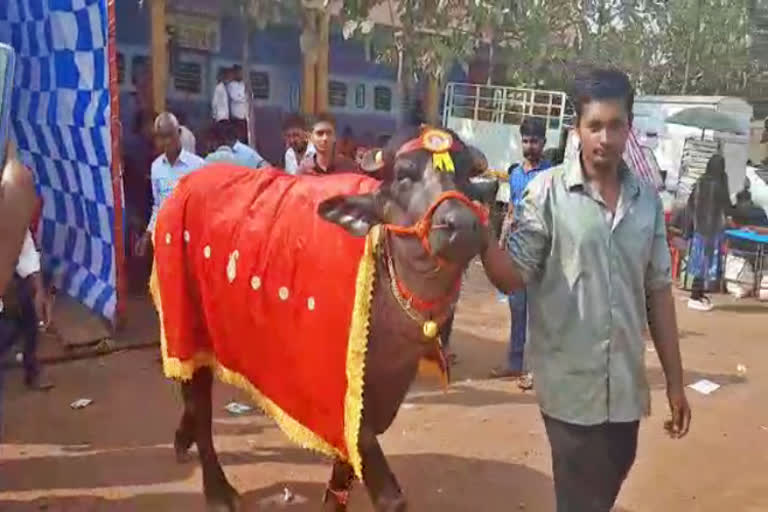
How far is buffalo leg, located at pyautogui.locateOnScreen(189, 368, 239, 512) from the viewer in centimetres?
366

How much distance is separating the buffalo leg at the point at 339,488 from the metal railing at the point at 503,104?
9326 mm

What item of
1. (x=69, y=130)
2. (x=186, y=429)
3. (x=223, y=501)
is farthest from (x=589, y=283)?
(x=69, y=130)

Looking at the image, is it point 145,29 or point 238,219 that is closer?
point 238,219

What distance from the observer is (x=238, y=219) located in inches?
137

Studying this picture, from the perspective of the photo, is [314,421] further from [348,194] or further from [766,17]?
[766,17]

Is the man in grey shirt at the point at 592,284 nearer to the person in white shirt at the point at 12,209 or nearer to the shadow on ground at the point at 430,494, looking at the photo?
the person in white shirt at the point at 12,209

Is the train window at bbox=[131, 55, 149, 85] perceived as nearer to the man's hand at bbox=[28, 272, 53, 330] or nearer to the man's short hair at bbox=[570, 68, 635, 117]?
the man's hand at bbox=[28, 272, 53, 330]

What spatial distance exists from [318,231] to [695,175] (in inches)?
445

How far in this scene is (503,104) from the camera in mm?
13227

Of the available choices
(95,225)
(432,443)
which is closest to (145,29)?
(95,225)

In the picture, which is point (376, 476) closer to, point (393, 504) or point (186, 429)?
point (393, 504)

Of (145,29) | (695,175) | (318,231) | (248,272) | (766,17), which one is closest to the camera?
(318,231)

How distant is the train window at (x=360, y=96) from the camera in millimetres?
12992

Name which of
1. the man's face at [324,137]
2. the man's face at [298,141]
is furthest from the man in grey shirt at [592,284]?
the man's face at [298,141]
